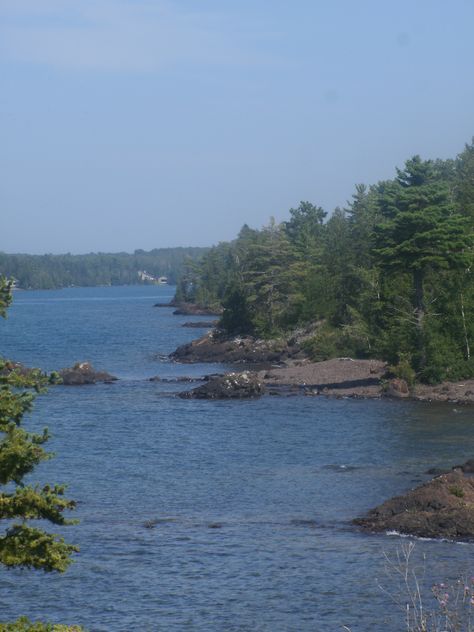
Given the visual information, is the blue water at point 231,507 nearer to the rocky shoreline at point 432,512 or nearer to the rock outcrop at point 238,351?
the rocky shoreline at point 432,512

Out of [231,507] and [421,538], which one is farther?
[231,507]

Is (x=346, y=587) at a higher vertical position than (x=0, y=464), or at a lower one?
lower

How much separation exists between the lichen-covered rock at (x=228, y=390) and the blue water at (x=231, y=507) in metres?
1.54

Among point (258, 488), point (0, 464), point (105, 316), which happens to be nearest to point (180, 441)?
point (258, 488)

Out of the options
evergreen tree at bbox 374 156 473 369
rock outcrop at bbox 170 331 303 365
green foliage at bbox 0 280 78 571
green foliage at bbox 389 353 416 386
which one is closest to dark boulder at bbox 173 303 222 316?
rock outcrop at bbox 170 331 303 365

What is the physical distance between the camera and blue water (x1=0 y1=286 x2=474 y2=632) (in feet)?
86.5

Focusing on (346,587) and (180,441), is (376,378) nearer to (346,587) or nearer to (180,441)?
(180,441)

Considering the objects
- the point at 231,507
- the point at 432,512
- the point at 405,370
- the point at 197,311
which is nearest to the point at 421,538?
the point at 432,512

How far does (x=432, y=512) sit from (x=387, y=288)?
41752 millimetres

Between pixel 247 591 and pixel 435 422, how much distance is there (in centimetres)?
2836

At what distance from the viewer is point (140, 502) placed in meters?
37.6

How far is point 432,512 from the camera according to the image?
3250 centimetres

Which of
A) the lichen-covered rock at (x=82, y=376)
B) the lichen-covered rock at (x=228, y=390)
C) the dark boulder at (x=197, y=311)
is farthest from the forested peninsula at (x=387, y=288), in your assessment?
the dark boulder at (x=197, y=311)

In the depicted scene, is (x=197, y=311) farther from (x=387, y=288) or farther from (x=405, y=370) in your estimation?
(x=405, y=370)
